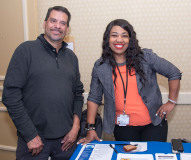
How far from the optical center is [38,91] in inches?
61.8

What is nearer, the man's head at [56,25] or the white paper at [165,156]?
the white paper at [165,156]

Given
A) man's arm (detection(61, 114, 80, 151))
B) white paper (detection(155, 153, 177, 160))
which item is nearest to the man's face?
man's arm (detection(61, 114, 80, 151))

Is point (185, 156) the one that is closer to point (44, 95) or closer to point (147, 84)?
point (147, 84)

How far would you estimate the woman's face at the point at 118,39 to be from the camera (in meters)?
1.67

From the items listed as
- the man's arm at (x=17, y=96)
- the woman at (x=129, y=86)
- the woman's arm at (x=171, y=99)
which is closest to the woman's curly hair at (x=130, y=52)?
the woman at (x=129, y=86)

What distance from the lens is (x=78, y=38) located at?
8.00ft

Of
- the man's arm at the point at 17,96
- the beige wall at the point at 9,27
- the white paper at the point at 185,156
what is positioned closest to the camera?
the white paper at the point at 185,156

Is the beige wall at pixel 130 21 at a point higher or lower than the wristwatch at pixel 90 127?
higher

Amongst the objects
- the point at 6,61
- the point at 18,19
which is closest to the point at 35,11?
the point at 18,19

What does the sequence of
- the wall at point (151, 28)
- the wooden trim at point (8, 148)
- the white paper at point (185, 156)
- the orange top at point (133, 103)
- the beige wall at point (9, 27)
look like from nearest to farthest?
the white paper at point (185, 156) < the orange top at point (133, 103) < the wall at point (151, 28) < the beige wall at point (9, 27) < the wooden trim at point (8, 148)

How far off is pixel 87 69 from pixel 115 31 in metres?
0.91

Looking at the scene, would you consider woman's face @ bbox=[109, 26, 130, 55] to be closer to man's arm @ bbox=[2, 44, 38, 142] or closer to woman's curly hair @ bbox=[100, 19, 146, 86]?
woman's curly hair @ bbox=[100, 19, 146, 86]

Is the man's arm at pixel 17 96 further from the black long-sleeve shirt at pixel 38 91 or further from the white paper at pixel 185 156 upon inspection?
the white paper at pixel 185 156

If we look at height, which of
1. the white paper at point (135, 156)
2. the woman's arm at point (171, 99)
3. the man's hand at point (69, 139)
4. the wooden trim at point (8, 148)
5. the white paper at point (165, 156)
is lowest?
the wooden trim at point (8, 148)
